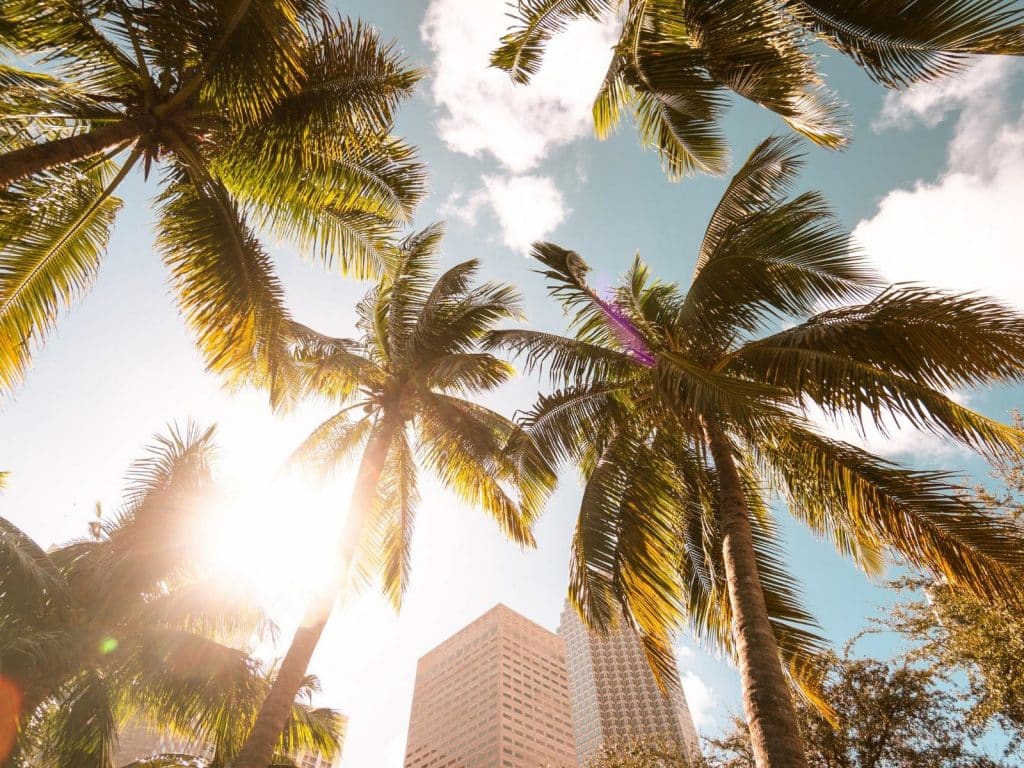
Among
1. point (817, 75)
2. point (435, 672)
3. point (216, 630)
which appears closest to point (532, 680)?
point (435, 672)

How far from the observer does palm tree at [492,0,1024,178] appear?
4.03 metres

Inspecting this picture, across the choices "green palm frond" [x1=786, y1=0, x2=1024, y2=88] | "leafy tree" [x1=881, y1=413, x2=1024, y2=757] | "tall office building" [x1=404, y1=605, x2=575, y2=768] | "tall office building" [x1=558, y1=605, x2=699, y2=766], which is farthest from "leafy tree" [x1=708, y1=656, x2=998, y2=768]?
"tall office building" [x1=558, y1=605, x2=699, y2=766]

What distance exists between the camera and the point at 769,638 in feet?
16.8

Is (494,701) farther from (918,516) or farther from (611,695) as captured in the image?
(918,516)

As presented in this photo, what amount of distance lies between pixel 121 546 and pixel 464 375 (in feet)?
24.0

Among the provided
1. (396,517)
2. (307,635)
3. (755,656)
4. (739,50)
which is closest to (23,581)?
(307,635)

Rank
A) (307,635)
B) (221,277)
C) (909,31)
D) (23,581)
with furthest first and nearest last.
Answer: (23,581)
(307,635)
(221,277)
(909,31)

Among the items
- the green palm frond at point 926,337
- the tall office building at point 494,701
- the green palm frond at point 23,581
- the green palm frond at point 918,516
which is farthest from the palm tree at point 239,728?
the tall office building at point 494,701

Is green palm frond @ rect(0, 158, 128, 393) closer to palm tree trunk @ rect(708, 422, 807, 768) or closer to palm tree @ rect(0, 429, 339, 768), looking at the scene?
palm tree @ rect(0, 429, 339, 768)

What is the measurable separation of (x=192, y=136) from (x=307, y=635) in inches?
246

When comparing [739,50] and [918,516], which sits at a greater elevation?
[739,50]

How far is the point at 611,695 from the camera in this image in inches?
5886

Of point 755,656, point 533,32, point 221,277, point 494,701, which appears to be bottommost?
point 755,656

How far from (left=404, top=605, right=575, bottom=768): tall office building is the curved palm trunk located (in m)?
127
